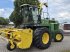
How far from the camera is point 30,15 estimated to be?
12.1 m

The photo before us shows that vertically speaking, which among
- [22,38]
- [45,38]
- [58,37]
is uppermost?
[22,38]

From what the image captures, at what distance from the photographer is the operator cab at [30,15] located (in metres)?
12.1

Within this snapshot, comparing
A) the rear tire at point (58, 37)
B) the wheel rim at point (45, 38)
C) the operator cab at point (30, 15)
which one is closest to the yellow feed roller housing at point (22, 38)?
the wheel rim at point (45, 38)

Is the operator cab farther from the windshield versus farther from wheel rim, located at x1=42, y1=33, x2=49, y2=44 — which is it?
wheel rim, located at x1=42, y1=33, x2=49, y2=44

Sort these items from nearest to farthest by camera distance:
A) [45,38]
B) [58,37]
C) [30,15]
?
[45,38], [30,15], [58,37]

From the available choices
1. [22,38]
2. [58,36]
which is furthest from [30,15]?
[58,36]

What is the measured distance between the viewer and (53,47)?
11742 millimetres

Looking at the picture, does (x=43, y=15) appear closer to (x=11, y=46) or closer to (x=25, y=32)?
(x=25, y=32)

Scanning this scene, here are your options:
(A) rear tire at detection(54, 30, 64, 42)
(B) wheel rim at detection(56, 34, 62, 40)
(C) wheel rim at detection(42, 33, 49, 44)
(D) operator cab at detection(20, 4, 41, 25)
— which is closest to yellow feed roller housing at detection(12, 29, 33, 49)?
(C) wheel rim at detection(42, 33, 49, 44)

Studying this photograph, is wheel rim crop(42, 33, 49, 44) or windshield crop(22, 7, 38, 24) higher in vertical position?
windshield crop(22, 7, 38, 24)

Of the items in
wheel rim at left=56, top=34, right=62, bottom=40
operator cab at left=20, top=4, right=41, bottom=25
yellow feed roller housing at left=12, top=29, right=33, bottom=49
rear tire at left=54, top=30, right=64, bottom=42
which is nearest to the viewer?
yellow feed roller housing at left=12, top=29, right=33, bottom=49

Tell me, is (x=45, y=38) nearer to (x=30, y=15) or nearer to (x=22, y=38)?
(x=30, y=15)

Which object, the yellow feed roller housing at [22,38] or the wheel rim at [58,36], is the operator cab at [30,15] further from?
the wheel rim at [58,36]

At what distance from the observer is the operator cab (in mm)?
12070
